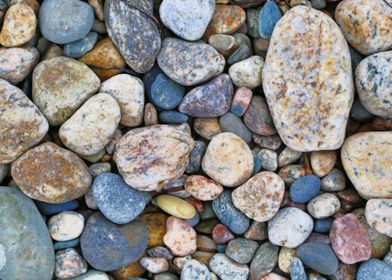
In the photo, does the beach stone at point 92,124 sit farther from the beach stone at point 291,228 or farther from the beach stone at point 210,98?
the beach stone at point 291,228

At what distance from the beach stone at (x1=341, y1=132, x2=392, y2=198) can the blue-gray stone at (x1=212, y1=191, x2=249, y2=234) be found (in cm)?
37

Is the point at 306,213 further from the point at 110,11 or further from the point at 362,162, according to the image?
the point at 110,11

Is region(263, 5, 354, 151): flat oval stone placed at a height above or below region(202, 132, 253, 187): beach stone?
→ above

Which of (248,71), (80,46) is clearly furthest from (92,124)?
(248,71)

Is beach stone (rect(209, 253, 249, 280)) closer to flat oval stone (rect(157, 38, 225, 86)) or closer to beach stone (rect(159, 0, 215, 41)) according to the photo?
flat oval stone (rect(157, 38, 225, 86))

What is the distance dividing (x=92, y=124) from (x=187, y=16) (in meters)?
0.43

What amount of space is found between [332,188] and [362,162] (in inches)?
5.3

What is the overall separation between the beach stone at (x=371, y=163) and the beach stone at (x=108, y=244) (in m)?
0.69

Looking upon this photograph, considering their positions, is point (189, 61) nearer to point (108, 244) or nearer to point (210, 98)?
point (210, 98)

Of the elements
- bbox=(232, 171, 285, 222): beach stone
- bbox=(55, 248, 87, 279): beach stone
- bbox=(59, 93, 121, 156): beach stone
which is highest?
bbox=(59, 93, 121, 156): beach stone

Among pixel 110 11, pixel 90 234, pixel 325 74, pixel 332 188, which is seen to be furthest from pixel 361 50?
pixel 90 234

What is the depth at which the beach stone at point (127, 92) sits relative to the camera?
1.54 m

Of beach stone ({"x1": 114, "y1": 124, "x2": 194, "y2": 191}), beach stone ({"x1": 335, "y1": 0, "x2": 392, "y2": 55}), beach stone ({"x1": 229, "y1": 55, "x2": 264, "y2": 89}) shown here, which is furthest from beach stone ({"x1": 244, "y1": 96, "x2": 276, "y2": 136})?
beach stone ({"x1": 335, "y1": 0, "x2": 392, "y2": 55})

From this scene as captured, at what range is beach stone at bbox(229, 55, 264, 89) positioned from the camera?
156 cm
